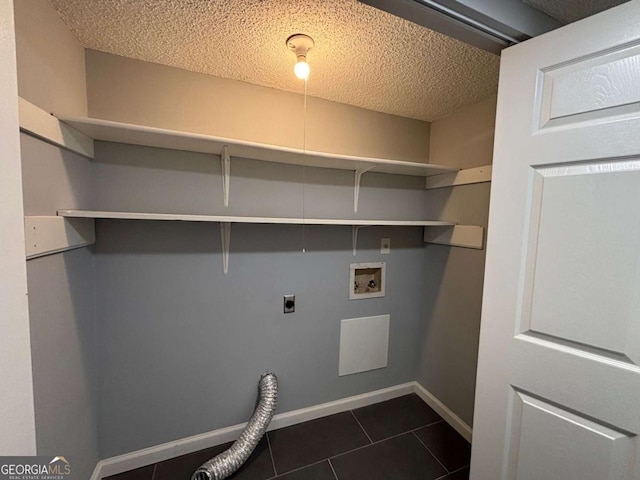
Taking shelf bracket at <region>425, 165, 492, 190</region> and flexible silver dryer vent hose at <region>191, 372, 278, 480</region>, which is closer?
flexible silver dryer vent hose at <region>191, 372, 278, 480</region>

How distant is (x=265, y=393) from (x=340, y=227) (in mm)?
1199

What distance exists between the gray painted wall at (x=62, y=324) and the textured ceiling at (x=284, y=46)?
0.60 meters

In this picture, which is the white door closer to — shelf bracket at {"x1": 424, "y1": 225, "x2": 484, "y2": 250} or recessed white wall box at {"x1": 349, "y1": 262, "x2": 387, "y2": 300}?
shelf bracket at {"x1": 424, "y1": 225, "x2": 484, "y2": 250}

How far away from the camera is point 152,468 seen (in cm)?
151

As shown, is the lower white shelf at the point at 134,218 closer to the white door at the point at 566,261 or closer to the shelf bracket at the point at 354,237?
the shelf bracket at the point at 354,237

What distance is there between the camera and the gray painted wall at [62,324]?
3.00ft

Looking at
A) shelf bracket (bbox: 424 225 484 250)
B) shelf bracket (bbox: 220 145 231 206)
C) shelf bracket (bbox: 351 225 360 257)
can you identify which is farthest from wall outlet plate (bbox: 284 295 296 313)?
shelf bracket (bbox: 424 225 484 250)

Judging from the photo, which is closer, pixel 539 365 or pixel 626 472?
pixel 626 472

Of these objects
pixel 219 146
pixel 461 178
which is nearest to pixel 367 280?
pixel 461 178

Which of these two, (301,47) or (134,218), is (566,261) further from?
(134,218)

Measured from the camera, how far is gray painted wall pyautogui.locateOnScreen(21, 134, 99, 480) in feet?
3.00

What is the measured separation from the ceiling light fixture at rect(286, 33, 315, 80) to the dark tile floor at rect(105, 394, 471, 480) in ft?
7.19

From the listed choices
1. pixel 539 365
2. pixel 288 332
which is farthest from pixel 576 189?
pixel 288 332

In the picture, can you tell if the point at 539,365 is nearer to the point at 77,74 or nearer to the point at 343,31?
the point at 343,31
